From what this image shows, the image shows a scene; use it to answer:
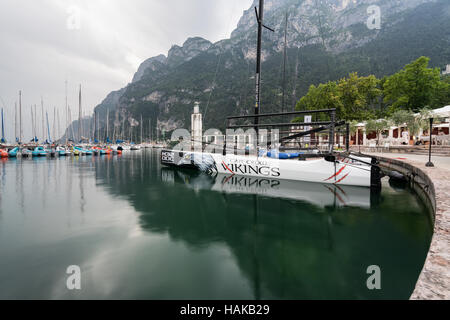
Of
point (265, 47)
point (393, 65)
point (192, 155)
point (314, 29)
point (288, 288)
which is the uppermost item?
point (314, 29)

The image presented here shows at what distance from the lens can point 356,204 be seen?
19.1 ft

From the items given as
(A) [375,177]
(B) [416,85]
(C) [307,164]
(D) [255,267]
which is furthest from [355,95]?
(D) [255,267]

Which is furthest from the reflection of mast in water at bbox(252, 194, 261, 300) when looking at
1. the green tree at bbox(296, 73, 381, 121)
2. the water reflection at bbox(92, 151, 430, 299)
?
the green tree at bbox(296, 73, 381, 121)

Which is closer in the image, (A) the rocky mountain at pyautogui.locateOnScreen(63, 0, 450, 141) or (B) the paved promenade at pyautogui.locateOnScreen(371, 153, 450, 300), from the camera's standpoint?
(B) the paved promenade at pyautogui.locateOnScreen(371, 153, 450, 300)

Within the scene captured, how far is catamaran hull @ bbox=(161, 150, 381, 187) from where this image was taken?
7.45 meters

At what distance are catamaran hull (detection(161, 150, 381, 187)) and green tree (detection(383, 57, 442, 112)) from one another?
1081 inches

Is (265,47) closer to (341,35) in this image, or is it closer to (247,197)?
(341,35)

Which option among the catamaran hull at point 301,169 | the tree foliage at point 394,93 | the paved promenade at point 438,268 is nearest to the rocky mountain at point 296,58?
the tree foliage at point 394,93

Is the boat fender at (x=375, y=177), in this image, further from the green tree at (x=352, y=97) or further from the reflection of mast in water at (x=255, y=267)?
A: the green tree at (x=352, y=97)

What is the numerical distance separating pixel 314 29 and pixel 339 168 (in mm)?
142398

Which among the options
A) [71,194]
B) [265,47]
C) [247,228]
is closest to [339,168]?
[247,228]

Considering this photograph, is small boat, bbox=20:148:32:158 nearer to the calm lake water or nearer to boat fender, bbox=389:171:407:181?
the calm lake water

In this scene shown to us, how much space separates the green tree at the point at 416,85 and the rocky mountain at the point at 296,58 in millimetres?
11610
